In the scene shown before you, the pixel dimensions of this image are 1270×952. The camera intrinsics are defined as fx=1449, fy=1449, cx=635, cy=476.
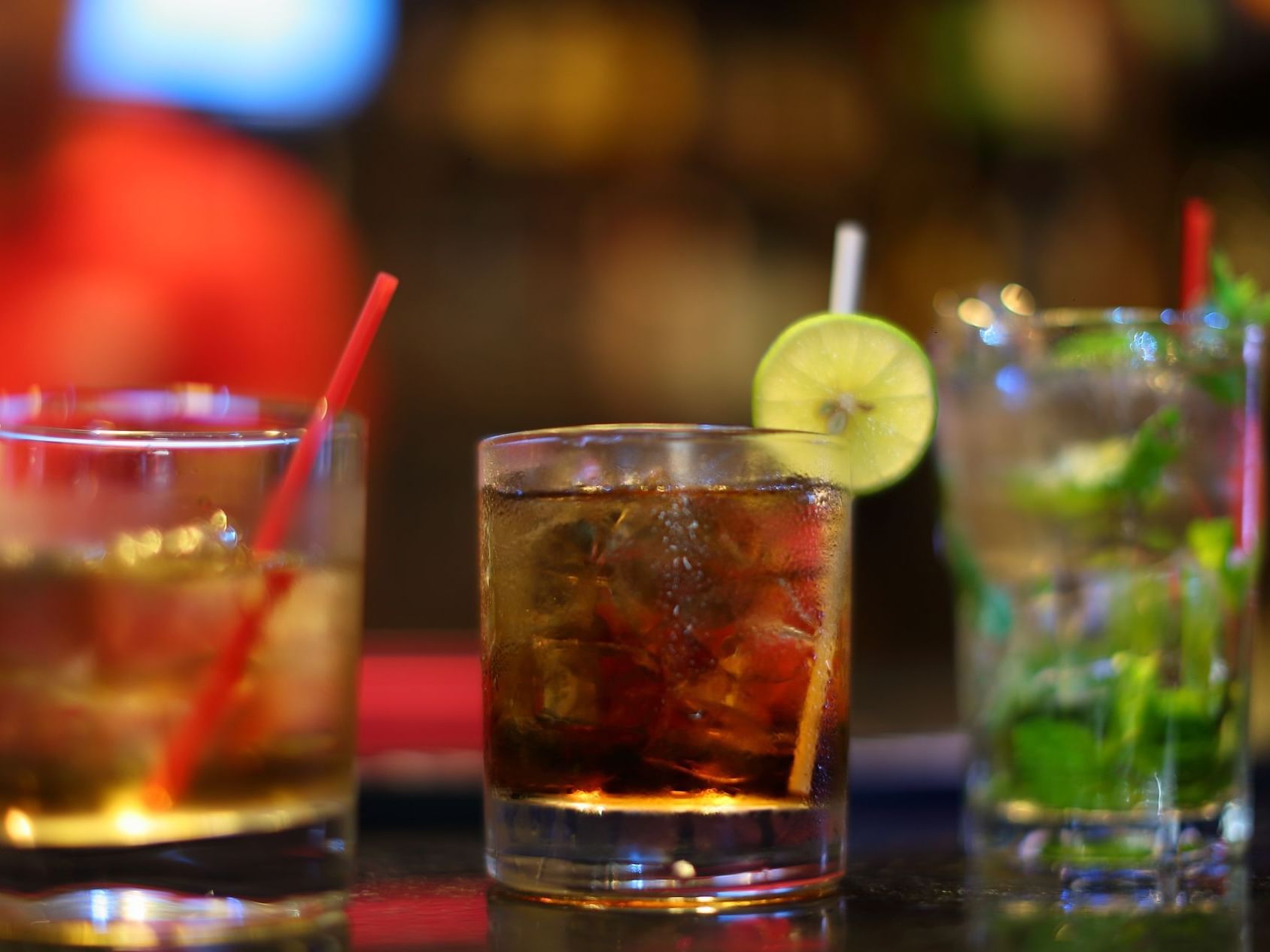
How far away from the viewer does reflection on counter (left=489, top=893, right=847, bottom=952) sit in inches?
34.5

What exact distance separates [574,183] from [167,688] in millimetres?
3707

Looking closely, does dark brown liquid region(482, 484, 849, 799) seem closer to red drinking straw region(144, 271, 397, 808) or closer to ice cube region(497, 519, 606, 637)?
ice cube region(497, 519, 606, 637)

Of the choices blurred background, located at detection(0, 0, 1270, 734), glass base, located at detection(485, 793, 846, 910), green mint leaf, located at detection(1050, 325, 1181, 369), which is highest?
blurred background, located at detection(0, 0, 1270, 734)

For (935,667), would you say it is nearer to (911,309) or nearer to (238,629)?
(911,309)

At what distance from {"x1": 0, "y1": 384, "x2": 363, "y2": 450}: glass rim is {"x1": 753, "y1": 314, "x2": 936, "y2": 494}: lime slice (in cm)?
32

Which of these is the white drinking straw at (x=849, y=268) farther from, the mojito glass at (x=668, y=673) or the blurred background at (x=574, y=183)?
the blurred background at (x=574, y=183)

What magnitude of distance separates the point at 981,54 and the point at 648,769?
4.16 meters

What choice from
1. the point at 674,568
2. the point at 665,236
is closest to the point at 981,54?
the point at 665,236

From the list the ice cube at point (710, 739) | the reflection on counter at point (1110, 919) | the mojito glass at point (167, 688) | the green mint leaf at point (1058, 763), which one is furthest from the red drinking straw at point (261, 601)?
the green mint leaf at point (1058, 763)

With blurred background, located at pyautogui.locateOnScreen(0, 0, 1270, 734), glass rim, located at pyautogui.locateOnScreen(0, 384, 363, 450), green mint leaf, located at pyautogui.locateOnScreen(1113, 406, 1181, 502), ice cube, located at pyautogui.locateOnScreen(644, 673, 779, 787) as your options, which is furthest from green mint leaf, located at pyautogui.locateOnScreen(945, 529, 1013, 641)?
blurred background, located at pyautogui.locateOnScreen(0, 0, 1270, 734)

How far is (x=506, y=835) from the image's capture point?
104 cm

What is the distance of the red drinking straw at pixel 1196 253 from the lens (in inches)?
50.9

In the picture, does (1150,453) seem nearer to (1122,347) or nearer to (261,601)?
(1122,347)

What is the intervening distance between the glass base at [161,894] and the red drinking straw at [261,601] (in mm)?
43
